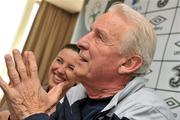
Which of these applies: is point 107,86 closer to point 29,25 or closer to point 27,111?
point 27,111

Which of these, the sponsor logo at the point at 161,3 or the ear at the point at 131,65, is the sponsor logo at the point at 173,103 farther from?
the sponsor logo at the point at 161,3

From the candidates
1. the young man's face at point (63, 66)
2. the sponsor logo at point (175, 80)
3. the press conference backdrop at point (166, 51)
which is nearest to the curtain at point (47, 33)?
the young man's face at point (63, 66)

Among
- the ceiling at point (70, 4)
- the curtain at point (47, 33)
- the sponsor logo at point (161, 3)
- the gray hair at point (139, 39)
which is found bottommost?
the curtain at point (47, 33)

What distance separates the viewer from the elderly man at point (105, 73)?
3.09 feet

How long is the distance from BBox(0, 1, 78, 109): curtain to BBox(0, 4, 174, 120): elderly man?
274 cm

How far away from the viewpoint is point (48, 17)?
13.0 feet

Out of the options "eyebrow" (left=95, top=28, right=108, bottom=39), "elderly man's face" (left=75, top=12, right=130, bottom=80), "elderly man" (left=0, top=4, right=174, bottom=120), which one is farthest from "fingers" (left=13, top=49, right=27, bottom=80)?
"eyebrow" (left=95, top=28, right=108, bottom=39)

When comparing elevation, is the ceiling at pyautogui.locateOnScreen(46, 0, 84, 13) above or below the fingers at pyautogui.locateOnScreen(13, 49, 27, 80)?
above

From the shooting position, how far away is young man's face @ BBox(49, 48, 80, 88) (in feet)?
5.30

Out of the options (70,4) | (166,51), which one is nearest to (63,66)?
(166,51)

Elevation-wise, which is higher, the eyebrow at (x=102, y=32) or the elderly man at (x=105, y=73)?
the eyebrow at (x=102, y=32)

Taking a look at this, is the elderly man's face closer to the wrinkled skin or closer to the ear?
the ear

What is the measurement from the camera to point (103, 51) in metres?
1.05

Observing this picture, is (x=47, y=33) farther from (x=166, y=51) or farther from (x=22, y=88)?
(x=22, y=88)
